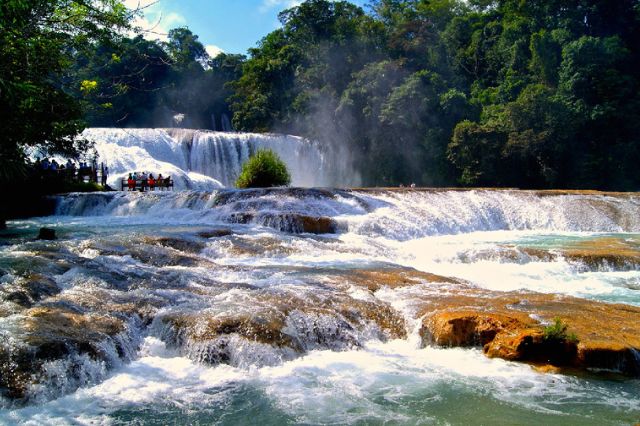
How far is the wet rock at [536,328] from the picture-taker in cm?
505

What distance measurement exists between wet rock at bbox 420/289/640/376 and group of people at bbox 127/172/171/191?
16.7 m

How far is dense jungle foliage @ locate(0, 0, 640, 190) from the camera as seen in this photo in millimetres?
29359

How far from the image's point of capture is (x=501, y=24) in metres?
38.4

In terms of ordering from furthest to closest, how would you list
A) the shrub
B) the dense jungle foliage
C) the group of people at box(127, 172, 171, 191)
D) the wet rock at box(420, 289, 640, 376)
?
the dense jungle foliage < the group of people at box(127, 172, 171, 191) < the shrub < the wet rock at box(420, 289, 640, 376)

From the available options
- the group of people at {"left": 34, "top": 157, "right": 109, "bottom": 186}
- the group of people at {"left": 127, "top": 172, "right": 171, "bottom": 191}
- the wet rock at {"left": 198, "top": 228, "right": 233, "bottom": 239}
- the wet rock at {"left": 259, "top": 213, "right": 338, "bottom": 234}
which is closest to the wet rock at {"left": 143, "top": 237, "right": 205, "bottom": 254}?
the wet rock at {"left": 198, "top": 228, "right": 233, "bottom": 239}

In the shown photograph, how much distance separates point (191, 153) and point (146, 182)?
7.09 metres

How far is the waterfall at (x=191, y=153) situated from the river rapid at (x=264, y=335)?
14479 millimetres

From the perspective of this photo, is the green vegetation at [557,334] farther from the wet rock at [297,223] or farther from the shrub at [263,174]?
the shrub at [263,174]

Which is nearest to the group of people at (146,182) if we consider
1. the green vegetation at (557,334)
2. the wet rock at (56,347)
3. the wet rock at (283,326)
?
the wet rock at (283,326)

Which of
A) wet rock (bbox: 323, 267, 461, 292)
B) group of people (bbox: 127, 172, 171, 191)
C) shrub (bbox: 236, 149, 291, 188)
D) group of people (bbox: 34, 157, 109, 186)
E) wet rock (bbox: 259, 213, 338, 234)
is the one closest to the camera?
wet rock (bbox: 323, 267, 461, 292)

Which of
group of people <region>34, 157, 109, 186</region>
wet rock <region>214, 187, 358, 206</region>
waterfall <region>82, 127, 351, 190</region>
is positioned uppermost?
waterfall <region>82, 127, 351, 190</region>

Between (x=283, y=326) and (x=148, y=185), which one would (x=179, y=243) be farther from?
(x=148, y=185)

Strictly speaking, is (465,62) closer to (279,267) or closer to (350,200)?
(350,200)

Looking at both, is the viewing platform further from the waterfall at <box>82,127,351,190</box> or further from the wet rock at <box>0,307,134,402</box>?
the wet rock at <box>0,307,134,402</box>
